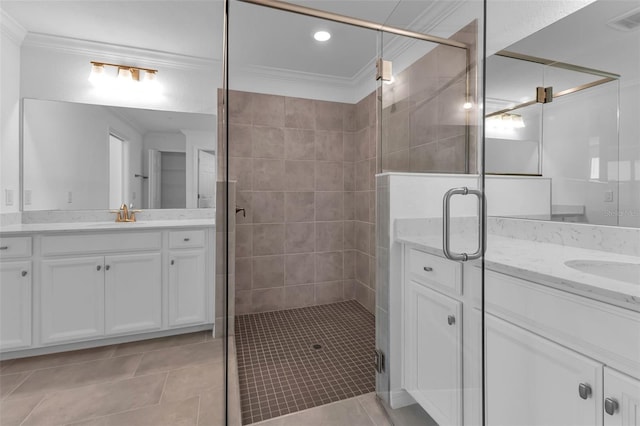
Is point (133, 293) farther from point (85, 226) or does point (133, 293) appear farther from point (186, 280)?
point (85, 226)

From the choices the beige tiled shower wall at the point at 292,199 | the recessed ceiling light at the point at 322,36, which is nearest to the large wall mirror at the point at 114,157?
the beige tiled shower wall at the point at 292,199

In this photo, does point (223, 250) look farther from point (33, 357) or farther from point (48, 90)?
point (48, 90)

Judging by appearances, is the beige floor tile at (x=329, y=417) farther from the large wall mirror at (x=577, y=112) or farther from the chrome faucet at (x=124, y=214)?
the chrome faucet at (x=124, y=214)

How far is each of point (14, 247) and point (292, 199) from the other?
1996 mm

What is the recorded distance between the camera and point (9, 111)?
1.91 meters

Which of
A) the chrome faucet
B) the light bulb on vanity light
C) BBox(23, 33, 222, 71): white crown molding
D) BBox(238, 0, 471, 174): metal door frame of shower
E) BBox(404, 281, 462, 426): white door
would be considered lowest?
BBox(404, 281, 462, 426): white door

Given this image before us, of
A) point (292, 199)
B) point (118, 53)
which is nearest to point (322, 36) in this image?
point (292, 199)

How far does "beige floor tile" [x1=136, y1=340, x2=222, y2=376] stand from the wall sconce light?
2121mm

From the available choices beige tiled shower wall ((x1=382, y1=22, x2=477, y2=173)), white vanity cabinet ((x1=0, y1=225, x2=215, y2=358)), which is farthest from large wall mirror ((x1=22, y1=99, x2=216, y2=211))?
beige tiled shower wall ((x1=382, y1=22, x2=477, y2=173))

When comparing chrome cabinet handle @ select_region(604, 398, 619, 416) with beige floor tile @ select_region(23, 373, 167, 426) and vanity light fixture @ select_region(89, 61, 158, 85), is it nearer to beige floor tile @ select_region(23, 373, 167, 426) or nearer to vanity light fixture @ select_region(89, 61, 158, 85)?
beige floor tile @ select_region(23, 373, 167, 426)

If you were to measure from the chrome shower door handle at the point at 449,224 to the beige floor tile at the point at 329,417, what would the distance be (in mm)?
1003

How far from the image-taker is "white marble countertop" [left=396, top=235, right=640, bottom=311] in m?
0.68

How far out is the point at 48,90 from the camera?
2.12 metres

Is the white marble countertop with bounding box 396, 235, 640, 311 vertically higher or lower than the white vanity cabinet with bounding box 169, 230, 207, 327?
higher
